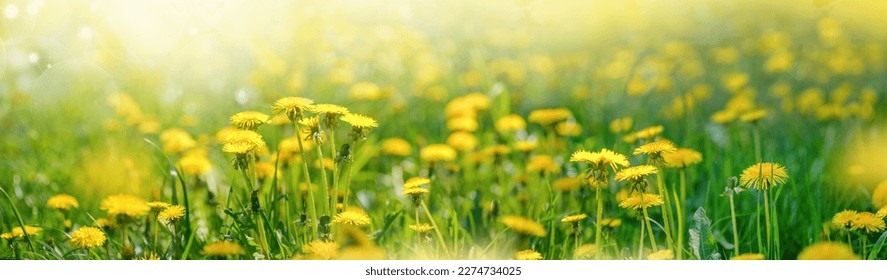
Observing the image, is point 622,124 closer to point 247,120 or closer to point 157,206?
point 247,120

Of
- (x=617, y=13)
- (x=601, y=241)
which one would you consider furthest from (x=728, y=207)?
(x=617, y=13)

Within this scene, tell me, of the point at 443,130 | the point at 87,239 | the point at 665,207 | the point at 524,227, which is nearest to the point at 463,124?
the point at 443,130

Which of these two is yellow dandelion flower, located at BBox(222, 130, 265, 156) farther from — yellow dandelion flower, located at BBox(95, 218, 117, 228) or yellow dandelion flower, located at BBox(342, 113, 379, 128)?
yellow dandelion flower, located at BBox(95, 218, 117, 228)

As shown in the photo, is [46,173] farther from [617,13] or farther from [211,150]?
[617,13]

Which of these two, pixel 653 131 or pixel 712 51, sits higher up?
pixel 712 51

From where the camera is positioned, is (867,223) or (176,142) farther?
(176,142)

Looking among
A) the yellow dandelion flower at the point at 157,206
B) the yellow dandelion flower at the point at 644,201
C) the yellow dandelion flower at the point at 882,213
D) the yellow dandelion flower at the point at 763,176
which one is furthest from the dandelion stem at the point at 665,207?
the yellow dandelion flower at the point at 157,206
